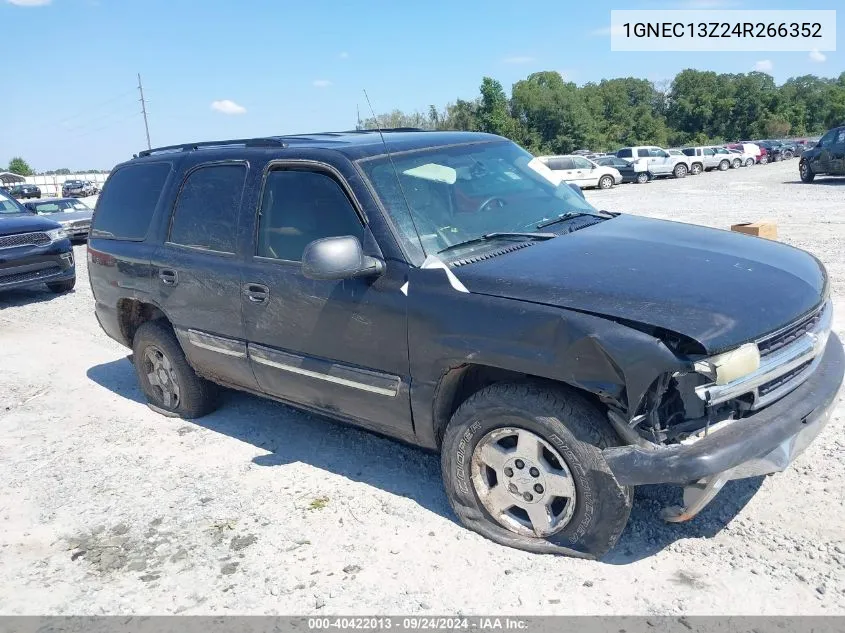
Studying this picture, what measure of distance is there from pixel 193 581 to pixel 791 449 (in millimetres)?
2762

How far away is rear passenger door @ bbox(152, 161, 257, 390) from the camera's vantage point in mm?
4344

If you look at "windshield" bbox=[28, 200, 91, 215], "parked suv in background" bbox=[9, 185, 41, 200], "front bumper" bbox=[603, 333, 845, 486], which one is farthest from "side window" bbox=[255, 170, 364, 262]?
"parked suv in background" bbox=[9, 185, 41, 200]

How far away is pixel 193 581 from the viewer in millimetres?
3266

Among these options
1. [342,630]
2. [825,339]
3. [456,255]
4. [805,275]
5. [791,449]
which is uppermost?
[456,255]

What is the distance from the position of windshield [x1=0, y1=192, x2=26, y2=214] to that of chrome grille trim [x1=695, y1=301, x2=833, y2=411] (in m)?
12.1

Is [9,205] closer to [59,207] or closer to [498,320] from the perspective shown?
[59,207]

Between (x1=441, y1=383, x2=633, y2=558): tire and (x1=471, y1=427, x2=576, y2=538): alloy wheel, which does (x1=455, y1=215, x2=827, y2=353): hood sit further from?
(x1=471, y1=427, x2=576, y2=538): alloy wheel

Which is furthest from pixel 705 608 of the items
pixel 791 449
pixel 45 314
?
pixel 45 314

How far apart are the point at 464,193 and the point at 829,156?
23.0 metres

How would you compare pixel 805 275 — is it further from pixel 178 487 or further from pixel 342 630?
pixel 178 487

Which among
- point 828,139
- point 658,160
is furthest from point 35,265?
point 658,160

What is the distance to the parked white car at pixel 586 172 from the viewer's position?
98.0 ft

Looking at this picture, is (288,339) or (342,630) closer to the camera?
(342,630)

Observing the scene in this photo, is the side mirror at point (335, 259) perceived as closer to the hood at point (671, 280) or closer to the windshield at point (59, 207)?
the hood at point (671, 280)
